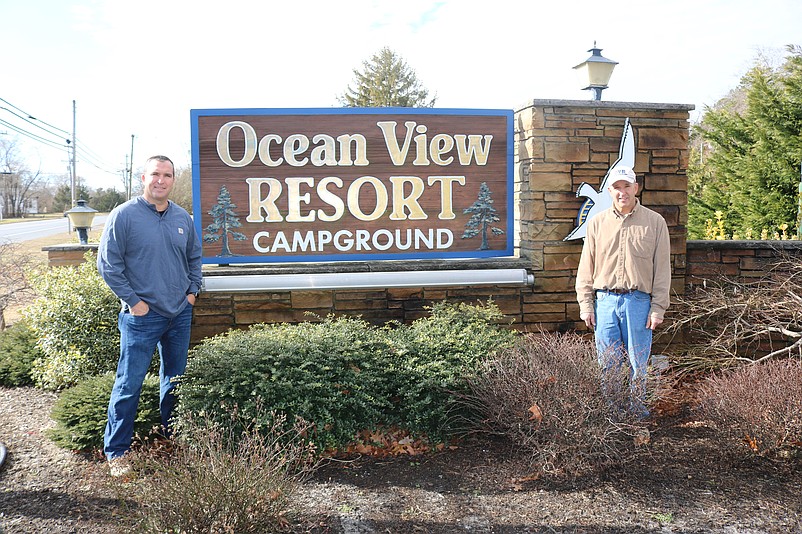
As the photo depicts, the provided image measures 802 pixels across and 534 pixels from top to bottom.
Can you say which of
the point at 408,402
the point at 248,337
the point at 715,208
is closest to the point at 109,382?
the point at 248,337

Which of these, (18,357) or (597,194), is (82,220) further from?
(597,194)

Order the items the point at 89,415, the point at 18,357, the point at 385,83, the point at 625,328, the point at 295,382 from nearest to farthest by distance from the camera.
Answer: the point at 295,382 < the point at 89,415 < the point at 625,328 < the point at 18,357 < the point at 385,83

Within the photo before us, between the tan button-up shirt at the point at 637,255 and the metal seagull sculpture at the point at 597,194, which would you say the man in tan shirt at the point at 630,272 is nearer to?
the tan button-up shirt at the point at 637,255

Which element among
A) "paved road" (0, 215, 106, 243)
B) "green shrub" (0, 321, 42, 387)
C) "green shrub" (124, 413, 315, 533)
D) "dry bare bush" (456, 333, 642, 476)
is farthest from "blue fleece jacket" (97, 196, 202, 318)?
"paved road" (0, 215, 106, 243)

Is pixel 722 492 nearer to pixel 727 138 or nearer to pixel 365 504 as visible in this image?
pixel 365 504

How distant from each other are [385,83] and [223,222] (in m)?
28.7

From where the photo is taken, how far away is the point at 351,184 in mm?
5609

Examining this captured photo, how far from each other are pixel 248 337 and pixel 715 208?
9.83 metres

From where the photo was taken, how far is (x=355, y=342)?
171 inches

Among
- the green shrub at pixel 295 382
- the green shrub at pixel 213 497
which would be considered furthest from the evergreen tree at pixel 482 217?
the green shrub at pixel 213 497

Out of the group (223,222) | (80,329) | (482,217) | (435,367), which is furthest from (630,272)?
(80,329)

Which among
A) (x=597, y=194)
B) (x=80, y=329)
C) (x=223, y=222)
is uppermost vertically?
(x=597, y=194)

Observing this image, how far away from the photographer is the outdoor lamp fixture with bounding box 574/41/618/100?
18.7ft

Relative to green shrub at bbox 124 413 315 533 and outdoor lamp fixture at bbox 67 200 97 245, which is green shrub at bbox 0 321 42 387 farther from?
green shrub at bbox 124 413 315 533
